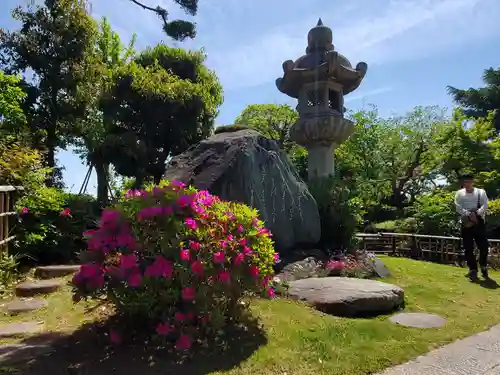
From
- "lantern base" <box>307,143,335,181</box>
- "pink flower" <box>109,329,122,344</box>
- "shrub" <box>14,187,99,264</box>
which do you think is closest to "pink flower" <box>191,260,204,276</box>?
"pink flower" <box>109,329,122,344</box>

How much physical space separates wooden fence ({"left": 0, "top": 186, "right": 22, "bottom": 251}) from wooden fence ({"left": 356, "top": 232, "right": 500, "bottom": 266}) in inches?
241

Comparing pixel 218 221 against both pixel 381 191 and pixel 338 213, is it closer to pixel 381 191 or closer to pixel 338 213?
pixel 338 213

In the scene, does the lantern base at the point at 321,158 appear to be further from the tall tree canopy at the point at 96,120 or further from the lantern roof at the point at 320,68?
the tall tree canopy at the point at 96,120

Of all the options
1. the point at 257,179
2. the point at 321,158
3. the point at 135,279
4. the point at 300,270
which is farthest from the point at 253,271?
the point at 321,158

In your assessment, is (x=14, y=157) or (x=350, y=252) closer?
(x=14, y=157)

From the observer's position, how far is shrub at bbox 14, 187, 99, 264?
644cm

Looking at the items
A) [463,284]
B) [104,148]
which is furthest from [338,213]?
[104,148]

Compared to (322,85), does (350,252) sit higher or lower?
lower

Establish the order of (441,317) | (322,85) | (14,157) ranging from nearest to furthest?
(441,317) < (14,157) < (322,85)

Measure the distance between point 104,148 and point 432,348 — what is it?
43.1ft

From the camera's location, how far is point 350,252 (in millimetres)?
7270

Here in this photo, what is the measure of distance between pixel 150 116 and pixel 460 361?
13.4 metres

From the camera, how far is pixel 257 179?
6227 mm

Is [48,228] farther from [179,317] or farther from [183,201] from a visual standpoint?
[179,317]
